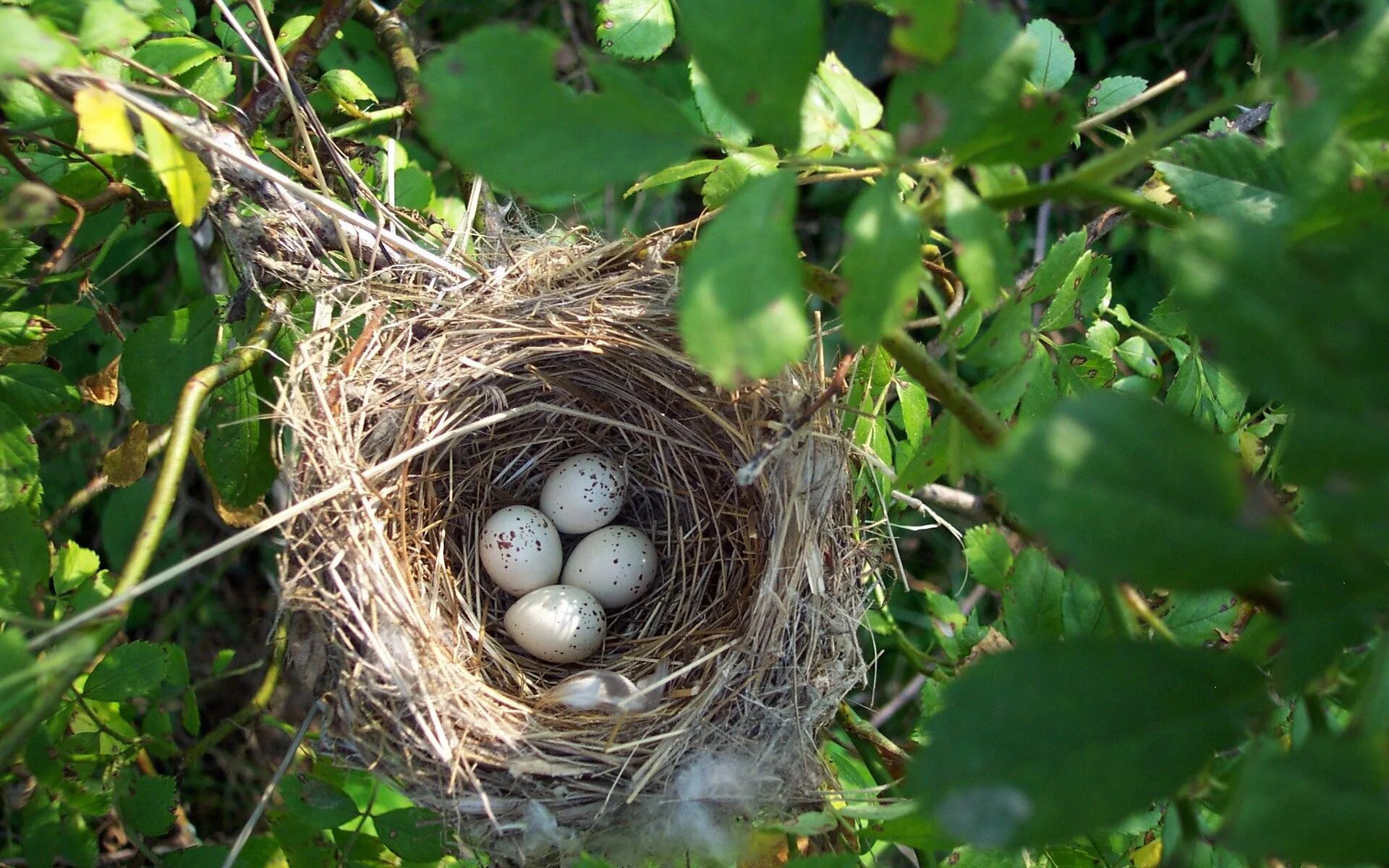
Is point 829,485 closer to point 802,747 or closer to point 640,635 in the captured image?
point 802,747

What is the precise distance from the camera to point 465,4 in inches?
90.7

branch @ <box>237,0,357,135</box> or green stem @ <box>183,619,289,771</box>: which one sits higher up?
branch @ <box>237,0,357,135</box>

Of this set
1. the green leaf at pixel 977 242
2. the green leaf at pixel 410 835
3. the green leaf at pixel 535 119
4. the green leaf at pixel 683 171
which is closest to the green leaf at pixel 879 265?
the green leaf at pixel 977 242

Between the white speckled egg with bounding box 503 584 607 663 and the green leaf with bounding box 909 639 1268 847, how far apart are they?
1003 mm

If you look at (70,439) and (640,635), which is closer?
(640,635)

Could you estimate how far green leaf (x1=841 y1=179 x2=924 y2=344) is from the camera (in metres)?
0.57

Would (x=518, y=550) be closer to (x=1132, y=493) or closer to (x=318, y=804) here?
(x=318, y=804)

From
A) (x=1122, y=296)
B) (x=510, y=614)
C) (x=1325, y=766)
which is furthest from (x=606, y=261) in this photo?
(x=1122, y=296)

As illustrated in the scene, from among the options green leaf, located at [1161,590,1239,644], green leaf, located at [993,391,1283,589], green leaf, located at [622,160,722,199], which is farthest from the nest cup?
green leaf, located at [993,391,1283,589]

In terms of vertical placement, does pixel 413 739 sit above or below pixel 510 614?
above

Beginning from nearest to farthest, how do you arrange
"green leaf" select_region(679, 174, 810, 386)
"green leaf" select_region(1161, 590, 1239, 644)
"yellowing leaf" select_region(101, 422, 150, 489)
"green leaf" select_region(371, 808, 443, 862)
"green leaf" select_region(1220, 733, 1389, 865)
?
"green leaf" select_region(1220, 733, 1389, 865) < "green leaf" select_region(679, 174, 810, 386) < "green leaf" select_region(1161, 590, 1239, 644) < "green leaf" select_region(371, 808, 443, 862) < "yellowing leaf" select_region(101, 422, 150, 489)

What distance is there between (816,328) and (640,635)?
0.63 m

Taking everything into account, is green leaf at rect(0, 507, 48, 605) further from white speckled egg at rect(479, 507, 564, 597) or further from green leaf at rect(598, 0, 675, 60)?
green leaf at rect(598, 0, 675, 60)

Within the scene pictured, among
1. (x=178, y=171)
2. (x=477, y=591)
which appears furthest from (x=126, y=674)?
(x=178, y=171)
